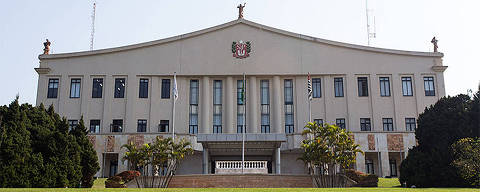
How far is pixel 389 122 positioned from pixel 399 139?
315cm

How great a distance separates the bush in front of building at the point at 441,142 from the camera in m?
23.7

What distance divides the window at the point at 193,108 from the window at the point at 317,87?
993 centimetres

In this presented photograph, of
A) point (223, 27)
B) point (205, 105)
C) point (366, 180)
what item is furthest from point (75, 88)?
point (366, 180)

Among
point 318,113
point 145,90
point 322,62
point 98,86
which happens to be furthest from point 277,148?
point 98,86

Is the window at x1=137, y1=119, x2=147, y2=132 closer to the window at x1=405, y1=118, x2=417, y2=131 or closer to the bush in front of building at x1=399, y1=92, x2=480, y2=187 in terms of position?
the window at x1=405, y1=118, x2=417, y2=131

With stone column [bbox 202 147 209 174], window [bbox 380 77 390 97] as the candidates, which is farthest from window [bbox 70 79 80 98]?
window [bbox 380 77 390 97]

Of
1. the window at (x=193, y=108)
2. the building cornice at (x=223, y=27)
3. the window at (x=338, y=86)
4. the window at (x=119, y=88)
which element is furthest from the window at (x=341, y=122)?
the window at (x=119, y=88)

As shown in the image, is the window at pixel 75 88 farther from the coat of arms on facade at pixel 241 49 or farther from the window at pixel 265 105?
the window at pixel 265 105

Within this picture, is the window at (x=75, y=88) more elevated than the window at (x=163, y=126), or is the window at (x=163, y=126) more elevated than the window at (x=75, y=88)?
the window at (x=75, y=88)

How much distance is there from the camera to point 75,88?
4228 centimetres

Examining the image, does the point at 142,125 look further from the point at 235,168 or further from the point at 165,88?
the point at 235,168

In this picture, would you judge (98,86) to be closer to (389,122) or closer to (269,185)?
(269,185)

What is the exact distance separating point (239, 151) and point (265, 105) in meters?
5.70

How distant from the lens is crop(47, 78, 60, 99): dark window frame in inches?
1654
